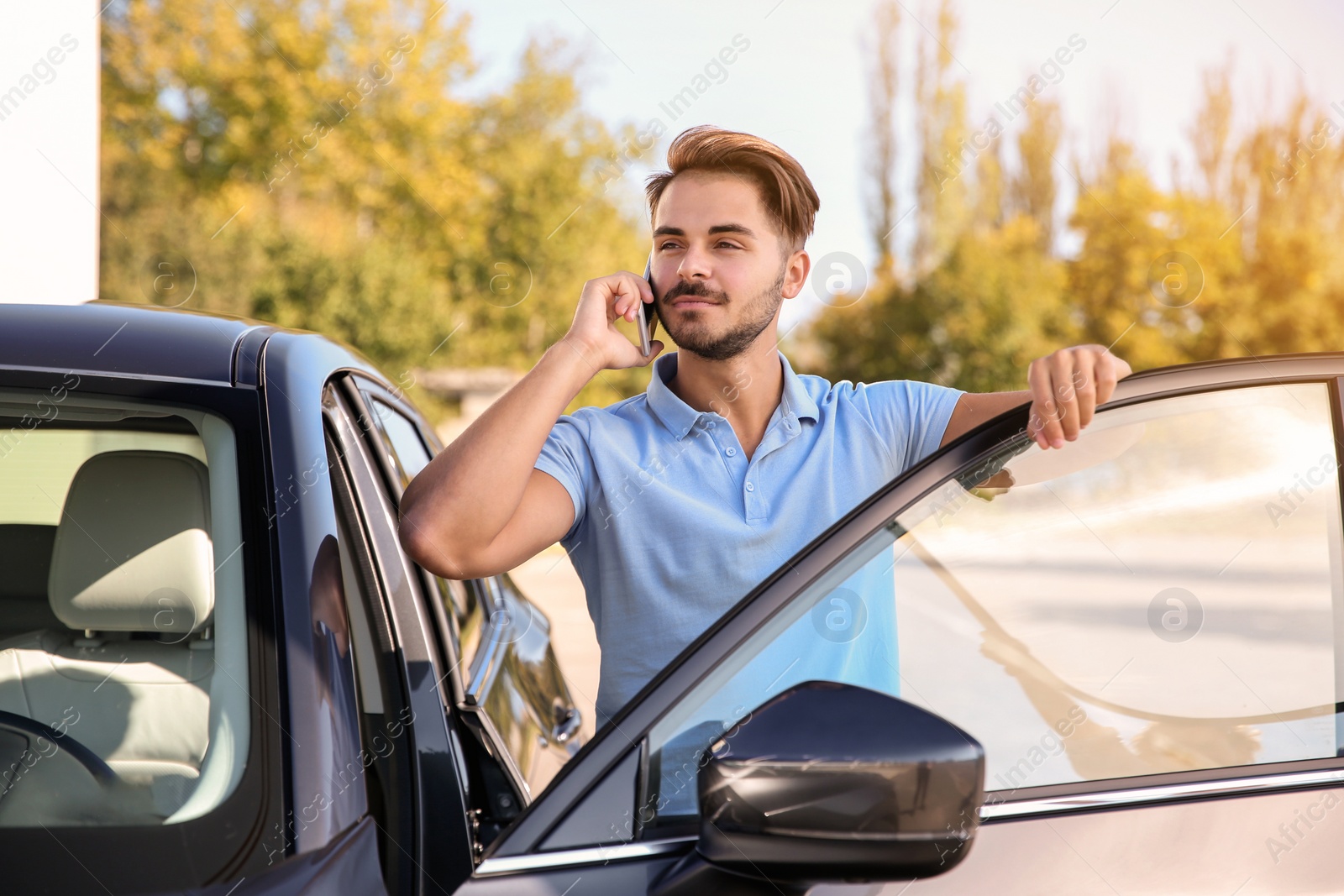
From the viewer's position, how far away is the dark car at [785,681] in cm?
112

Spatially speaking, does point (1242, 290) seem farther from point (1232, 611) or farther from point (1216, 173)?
point (1232, 611)

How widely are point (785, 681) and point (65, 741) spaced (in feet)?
3.06

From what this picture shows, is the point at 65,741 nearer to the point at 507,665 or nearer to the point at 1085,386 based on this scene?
the point at 507,665

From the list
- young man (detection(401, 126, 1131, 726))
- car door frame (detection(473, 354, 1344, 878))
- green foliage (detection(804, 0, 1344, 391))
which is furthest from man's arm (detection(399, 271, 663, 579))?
green foliage (detection(804, 0, 1344, 391))

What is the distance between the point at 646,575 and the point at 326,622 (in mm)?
558

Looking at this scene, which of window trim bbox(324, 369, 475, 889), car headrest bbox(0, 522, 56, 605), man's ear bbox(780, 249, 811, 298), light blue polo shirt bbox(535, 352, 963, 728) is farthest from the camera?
man's ear bbox(780, 249, 811, 298)

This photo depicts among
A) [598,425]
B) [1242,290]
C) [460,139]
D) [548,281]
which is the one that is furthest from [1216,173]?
[598,425]

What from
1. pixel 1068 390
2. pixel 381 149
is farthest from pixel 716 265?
pixel 381 149

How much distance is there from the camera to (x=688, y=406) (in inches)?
80.4

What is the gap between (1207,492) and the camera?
132 cm

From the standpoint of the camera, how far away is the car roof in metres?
1.53

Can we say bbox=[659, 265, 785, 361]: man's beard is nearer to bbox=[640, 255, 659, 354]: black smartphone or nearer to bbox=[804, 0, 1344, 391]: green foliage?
bbox=[640, 255, 659, 354]: black smartphone

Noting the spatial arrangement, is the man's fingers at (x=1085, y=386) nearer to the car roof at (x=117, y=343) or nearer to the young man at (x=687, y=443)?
the young man at (x=687, y=443)

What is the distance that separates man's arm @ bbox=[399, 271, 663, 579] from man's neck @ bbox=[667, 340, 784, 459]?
22 centimetres
